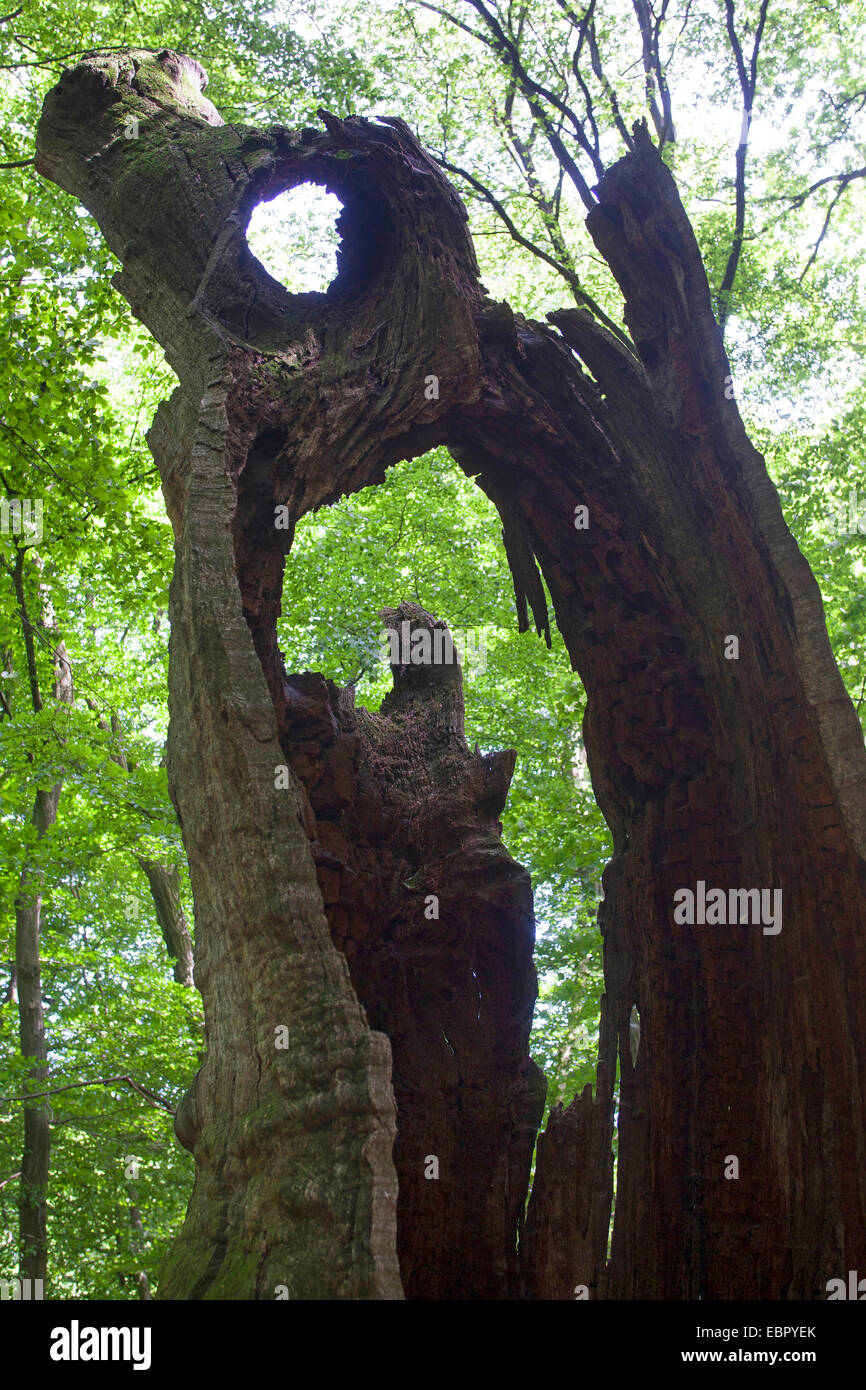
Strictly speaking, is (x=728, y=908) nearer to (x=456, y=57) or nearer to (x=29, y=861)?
(x=29, y=861)

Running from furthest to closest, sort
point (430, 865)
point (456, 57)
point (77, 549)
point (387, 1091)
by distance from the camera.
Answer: point (456, 57)
point (77, 549)
point (430, 865)
point (387, 1091)

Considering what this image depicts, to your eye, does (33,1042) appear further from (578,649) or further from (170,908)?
(578,649)

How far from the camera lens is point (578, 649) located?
193 inches

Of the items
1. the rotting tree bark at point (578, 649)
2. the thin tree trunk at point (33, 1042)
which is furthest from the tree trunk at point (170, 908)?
the rotting tree bark at point (578, 649)

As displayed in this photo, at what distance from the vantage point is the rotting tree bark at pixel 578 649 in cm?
337

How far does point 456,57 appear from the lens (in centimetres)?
1303

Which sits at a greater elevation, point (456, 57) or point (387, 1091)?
point (456, 57)

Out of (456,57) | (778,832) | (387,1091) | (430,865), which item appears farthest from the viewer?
(456,57)

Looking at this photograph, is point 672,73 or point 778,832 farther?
point 672,73

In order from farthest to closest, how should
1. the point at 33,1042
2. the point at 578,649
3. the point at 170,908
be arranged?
the point at 170,908
the point at 33,1042
the point at 578,649

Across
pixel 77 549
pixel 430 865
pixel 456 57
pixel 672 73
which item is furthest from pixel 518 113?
pixel 430 865

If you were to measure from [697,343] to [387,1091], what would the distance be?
343 cm

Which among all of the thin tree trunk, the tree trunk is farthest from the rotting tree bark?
the tree trunk

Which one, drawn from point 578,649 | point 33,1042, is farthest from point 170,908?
point 578,649
